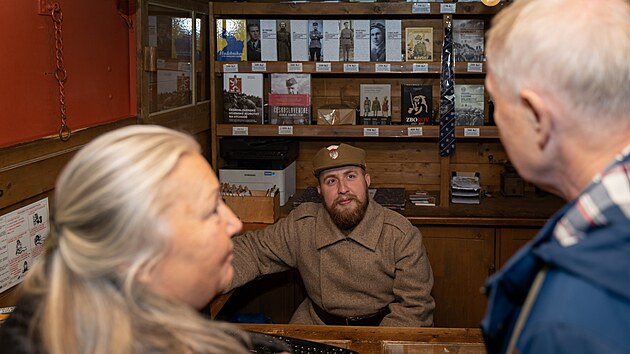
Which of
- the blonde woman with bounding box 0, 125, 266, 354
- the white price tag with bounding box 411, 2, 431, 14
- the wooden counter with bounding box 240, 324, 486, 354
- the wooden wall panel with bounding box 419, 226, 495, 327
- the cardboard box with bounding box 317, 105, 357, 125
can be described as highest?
the white price tag with bounding box 411, 2, 431, 14

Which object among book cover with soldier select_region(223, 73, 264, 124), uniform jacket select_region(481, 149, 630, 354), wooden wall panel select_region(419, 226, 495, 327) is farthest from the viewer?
book cover with soldier select_region(223, 73, 264, 124)

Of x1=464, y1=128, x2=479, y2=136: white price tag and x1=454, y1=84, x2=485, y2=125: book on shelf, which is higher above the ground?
x1=454, y1=84, x2=485, y2=125: book on shelf

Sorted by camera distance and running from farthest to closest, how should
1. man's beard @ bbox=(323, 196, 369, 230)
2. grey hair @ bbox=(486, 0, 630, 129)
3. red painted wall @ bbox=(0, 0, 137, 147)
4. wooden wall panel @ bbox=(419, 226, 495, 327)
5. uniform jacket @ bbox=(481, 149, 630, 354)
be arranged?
wooden wall panel @ bbox=(419, 226, 495, 327) < man's beard @ bbox=(323, 196, 369, 230) < red painted wall @ bbox=(0, 0, 137, 147) < grey hair @ bbox=(486, 0, 630, 129) < uniform jacket @ bbox=(481, 149, 630, 354)

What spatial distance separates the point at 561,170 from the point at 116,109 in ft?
8.62

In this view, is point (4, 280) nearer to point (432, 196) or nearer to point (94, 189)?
point (94, 189)

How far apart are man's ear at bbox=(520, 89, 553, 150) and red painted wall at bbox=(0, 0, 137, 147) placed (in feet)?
6.08

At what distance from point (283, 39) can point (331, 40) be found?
0.29 meters

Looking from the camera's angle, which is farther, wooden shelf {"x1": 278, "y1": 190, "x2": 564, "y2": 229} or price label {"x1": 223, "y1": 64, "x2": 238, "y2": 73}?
price label {"x1": 223, "y1": 64, "x2": 238, "y2": 73}

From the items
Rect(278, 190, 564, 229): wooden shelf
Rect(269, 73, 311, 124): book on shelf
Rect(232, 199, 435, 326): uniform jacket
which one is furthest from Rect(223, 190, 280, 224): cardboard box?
Rect(232, 199, 435, 326): uniform jacket

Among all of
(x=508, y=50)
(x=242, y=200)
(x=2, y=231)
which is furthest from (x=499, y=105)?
(x=242, y=200)

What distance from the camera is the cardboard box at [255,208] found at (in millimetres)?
4238

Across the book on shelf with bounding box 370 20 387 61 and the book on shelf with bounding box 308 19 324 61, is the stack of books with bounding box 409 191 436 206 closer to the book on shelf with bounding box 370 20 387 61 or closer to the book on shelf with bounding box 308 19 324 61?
the book on shelf with bounding box 370 20 387 61

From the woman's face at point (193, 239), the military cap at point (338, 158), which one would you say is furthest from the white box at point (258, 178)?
the woman's face at point (193, 239)

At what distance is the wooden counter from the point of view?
2398 millimetres
